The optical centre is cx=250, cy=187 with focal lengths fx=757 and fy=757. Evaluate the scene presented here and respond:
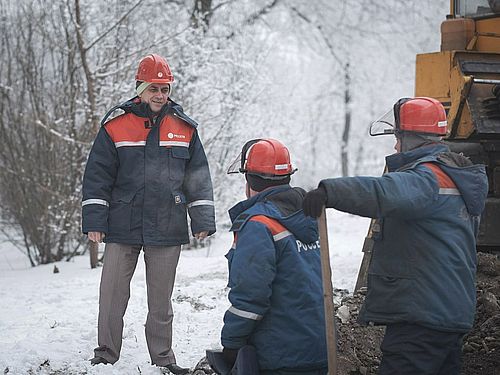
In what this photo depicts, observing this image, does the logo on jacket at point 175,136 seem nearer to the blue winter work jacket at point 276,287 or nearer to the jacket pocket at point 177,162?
the jacket pocket at point 177,162

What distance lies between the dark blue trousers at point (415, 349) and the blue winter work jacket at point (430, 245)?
56 millimetres

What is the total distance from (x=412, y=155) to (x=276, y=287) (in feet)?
2.95

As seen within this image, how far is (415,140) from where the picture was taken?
369cm

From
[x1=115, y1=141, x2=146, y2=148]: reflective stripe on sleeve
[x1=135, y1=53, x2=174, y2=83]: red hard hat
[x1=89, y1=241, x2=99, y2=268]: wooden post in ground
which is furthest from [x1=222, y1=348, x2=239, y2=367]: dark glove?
[x1=89, y1=241, x2=99, y2=268]: wooden post in ground

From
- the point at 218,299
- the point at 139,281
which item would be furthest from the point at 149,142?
the point at 139,281

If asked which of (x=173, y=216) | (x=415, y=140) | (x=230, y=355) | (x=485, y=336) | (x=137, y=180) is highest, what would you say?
(x=415, y=140)

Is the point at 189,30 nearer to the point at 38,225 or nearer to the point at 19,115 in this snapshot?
the point at 19,115

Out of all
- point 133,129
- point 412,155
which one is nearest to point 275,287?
point 412,155

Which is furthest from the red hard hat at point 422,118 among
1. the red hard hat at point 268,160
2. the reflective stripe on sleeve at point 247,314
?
the reflective stripe on sleeve at point 247,314

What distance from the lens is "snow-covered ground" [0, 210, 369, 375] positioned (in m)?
4.87

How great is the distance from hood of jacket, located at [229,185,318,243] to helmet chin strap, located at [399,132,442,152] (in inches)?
22.6

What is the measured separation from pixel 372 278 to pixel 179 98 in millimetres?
8301

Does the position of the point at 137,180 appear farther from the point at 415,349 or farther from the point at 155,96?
the point at 415,349

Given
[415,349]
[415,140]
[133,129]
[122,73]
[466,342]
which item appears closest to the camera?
[415,349]
